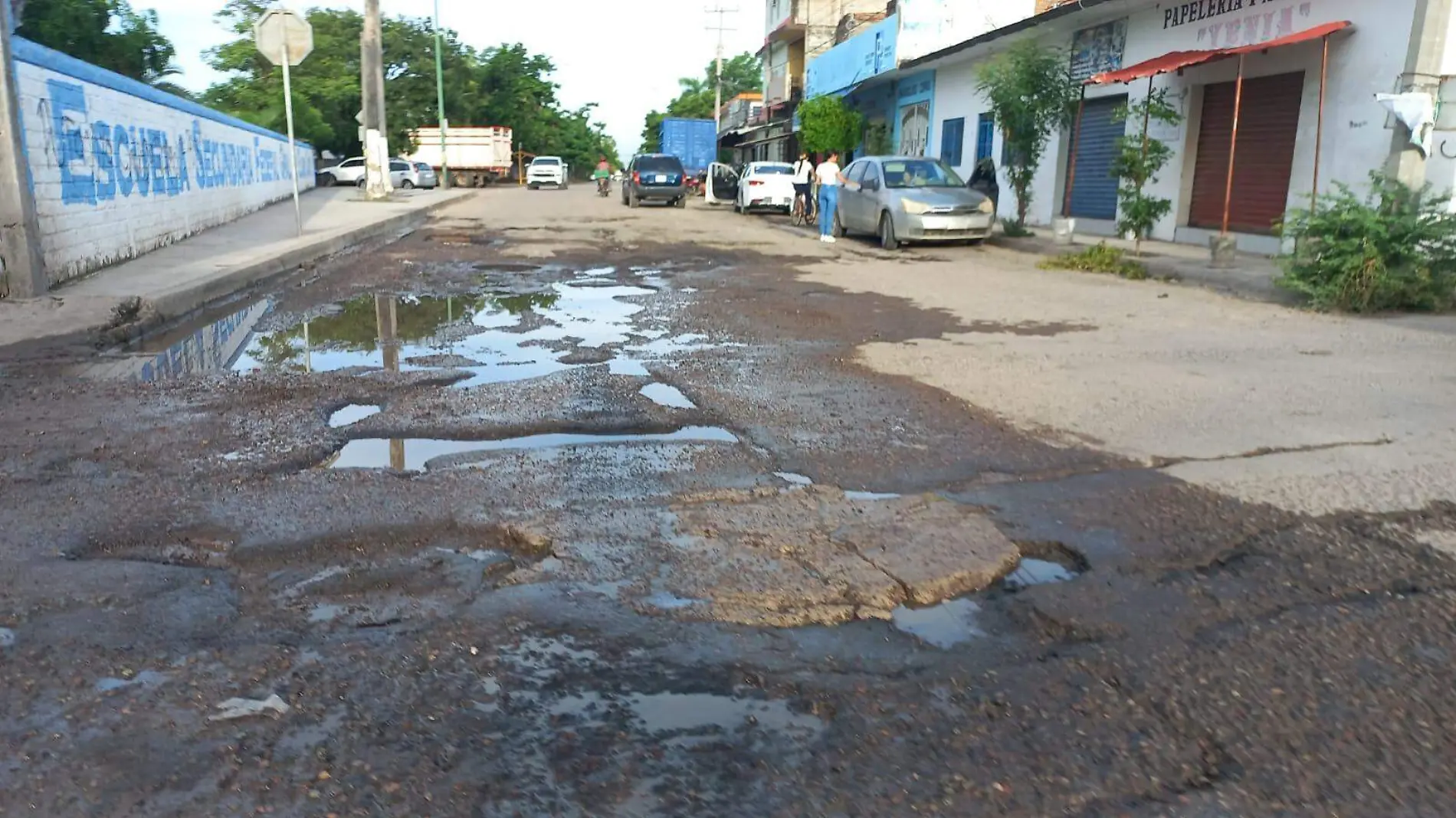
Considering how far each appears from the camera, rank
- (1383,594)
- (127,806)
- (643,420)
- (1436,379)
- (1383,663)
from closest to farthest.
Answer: (127,806) < (1383,663) < (1383,594) < (643,420) < (1436,379)

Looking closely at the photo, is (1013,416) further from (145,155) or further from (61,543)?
(145,155)

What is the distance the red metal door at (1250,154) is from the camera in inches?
604

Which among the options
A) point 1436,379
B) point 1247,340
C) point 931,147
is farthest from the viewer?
point 931,147

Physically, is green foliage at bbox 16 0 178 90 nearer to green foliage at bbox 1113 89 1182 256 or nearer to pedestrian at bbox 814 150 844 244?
pedestrian at bbox 814 150 844 244

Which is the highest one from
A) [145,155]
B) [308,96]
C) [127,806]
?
[308,96]

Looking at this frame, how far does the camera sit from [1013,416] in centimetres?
564

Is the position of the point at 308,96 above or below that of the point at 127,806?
above

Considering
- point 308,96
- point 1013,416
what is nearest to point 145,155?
point 1013,416

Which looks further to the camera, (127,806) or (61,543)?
(61,543)

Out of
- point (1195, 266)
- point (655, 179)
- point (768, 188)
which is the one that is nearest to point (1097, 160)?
point (1195, 266)

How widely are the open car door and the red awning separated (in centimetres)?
2149

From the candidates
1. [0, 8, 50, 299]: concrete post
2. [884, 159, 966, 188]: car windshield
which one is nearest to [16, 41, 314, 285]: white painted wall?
[0, 8, 50, 299]: concrete post

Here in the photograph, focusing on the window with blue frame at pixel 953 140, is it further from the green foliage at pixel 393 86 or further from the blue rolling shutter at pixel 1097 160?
the green foliage at pixel 393 86

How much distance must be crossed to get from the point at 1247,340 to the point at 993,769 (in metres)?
6.86
